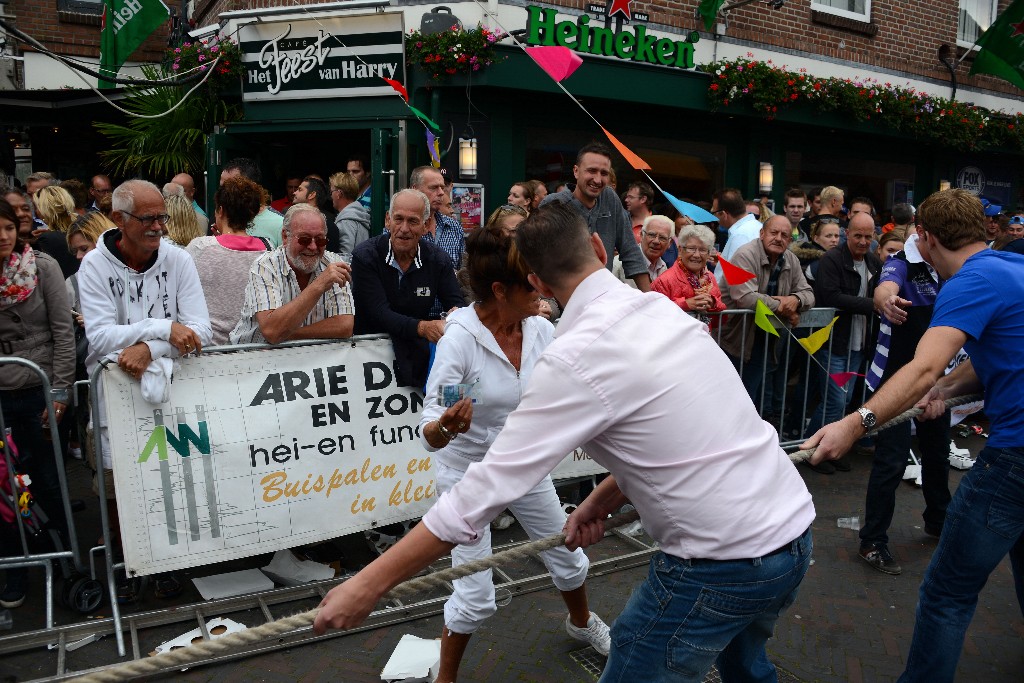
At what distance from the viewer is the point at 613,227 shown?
586cm

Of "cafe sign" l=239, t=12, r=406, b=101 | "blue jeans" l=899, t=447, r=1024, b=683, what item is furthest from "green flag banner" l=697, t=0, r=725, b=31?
"blue jeans" l=899, t=447, r=1024, b=683

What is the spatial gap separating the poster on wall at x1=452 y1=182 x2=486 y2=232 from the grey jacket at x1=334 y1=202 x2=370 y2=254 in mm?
2276

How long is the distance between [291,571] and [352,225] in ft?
12.4

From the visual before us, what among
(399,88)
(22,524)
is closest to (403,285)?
(22,524)

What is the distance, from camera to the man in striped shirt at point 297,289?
4.55 metres

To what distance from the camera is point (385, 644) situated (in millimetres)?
4066

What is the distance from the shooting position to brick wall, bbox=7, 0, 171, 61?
13398 mm

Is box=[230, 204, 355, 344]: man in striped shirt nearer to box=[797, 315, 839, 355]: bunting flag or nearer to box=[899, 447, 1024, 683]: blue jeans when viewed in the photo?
box=[899, 447, 1024, 683]: blue jeans

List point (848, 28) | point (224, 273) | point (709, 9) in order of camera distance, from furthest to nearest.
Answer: point (848, 28), point (709, 9), point (224, 273)

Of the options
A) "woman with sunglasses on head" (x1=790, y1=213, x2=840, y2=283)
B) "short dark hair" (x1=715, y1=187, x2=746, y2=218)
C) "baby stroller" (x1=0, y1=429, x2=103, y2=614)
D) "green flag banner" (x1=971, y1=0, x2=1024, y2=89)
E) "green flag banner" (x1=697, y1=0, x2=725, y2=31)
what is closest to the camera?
"baby stroller" (x1=0, y1=429, x2=103, y2=614)

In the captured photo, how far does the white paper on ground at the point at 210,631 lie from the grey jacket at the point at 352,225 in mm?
3929

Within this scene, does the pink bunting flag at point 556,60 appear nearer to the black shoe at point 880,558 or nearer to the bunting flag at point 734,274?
the bunting flag at point 734,274

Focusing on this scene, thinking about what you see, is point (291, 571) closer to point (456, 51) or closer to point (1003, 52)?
point (456, 51)

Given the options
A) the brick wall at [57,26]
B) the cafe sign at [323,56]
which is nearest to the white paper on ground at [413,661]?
the cafe sign at [323,56]
